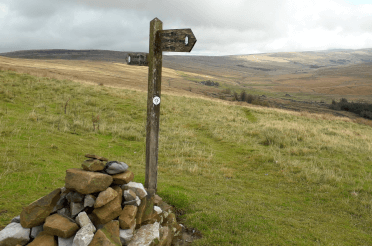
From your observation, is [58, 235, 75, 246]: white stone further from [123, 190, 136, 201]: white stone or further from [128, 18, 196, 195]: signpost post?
[128, 18, 196, 195]: signpost post

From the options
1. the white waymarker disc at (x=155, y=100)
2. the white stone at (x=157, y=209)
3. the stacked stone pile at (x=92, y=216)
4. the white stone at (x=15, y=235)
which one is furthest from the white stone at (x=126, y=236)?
the white waymarker disc at (x=155, y=100)

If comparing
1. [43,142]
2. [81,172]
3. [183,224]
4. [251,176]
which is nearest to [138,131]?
[43,142]

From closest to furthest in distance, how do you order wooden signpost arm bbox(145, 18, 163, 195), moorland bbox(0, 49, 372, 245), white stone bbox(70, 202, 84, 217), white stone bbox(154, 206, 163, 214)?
white stone bbox(70, 202, 84, 217) → white stone bbox(154, 206, 163, 214) → wooden signpost arm bbox(145, 18, 163, 195) → moorland bbox(0, 49, 372, 245)

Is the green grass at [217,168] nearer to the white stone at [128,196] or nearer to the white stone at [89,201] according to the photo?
the white stone at [128,196]

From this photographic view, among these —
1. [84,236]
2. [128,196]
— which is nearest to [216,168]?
[128,196]

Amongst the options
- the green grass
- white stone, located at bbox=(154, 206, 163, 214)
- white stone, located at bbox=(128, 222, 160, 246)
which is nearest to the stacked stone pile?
white stone, located at bbox=(128, 222, 160, 246)

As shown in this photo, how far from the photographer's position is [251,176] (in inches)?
385

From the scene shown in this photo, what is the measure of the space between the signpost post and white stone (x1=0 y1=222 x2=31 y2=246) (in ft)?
7.38

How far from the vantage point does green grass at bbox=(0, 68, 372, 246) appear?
5633 millimetres

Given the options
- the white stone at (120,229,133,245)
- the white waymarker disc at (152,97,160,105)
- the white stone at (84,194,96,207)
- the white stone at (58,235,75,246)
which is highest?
the white waymarker disc at (152,97,160,105)

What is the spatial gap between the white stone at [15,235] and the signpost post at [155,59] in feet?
7.38

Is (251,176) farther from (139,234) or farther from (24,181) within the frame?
(24,181)

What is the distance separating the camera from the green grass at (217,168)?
222 inches

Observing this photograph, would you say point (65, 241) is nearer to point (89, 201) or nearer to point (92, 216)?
point (92, 216)
